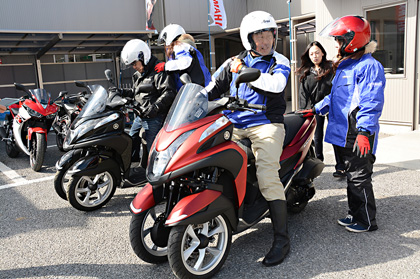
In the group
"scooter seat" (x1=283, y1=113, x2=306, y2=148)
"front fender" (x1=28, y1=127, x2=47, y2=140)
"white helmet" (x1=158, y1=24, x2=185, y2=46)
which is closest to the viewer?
"scooter seat" (x1=283, y1=113, x2=306, y2=148)

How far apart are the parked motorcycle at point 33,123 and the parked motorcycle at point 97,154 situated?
2.06 metres

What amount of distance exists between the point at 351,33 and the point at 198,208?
1951mm

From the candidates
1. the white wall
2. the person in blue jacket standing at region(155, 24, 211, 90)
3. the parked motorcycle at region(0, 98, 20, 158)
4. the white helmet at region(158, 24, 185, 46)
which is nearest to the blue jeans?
the person in blue jacket standing at region(155, 24, 211, 90)

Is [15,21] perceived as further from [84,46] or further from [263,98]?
[263,98]

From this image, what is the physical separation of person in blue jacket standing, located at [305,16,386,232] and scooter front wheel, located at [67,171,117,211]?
8.00 ft

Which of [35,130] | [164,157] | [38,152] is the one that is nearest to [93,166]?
[164,157]

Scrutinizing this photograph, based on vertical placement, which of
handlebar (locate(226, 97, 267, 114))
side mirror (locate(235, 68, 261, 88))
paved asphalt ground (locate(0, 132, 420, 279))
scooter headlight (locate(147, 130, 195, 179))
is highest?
side mirror (locate(235, 68, 261, 88))

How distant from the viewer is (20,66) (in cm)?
1258

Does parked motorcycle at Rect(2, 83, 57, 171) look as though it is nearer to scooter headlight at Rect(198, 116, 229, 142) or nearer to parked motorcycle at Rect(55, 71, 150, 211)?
parked motorcycle at Rect(55, 71, 150, 211)

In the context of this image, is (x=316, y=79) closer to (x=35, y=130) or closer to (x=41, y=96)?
(x=35, y=130)

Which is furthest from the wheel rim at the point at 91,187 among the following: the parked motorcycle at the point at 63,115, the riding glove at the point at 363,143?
the parked motorcycle at the point at 63,115

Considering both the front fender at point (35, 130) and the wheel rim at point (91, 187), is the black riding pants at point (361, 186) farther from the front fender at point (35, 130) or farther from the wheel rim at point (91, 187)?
the front fender at point (35, 130)

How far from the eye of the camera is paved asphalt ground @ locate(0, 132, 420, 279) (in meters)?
2.78

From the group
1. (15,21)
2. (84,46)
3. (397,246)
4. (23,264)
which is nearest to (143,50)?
(23,264)
